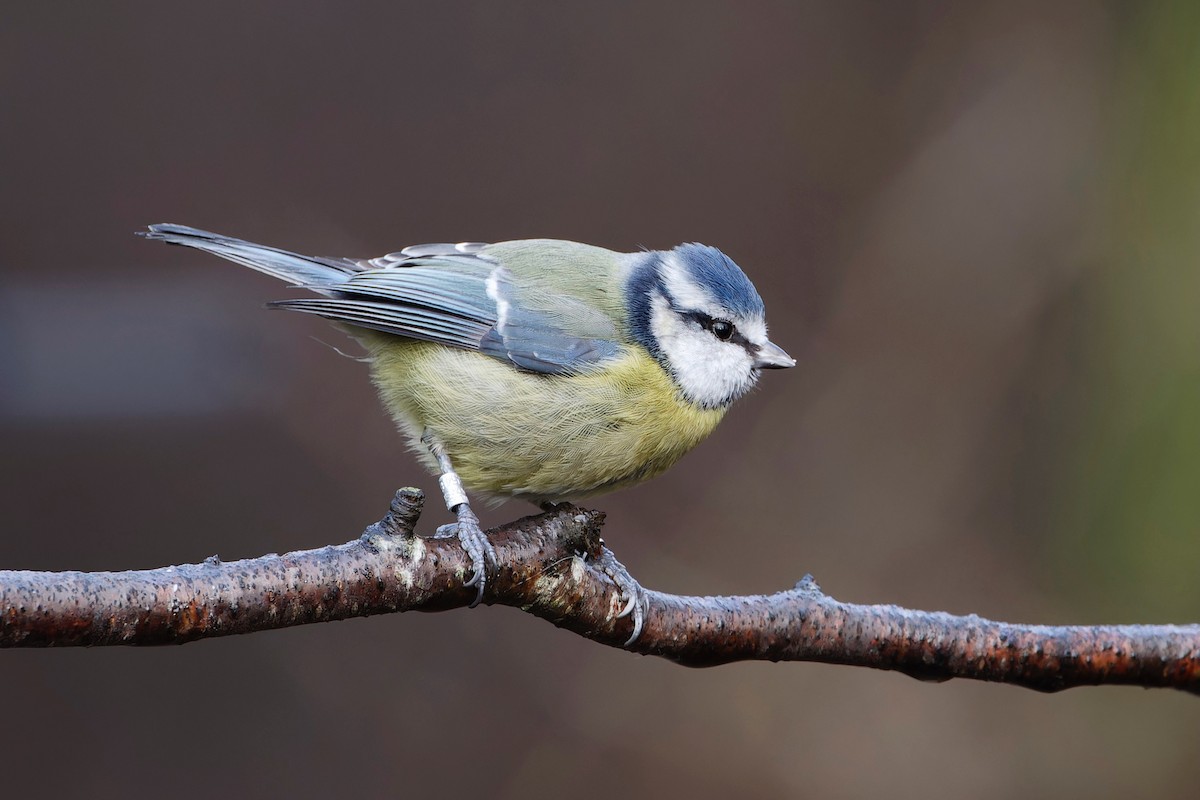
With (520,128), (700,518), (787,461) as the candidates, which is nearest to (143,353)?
(520,128)

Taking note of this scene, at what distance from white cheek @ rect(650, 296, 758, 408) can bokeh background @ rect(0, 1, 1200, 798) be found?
103cm

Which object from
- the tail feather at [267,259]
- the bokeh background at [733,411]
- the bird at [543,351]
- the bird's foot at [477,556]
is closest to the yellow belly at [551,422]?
the bird at [543,351]

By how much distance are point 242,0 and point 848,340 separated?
199cm

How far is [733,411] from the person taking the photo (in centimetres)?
332

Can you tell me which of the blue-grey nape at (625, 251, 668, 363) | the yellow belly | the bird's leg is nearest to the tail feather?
the yellow belly

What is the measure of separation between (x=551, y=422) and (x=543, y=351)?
158 millimetres

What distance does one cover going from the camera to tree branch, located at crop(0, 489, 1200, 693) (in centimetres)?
119

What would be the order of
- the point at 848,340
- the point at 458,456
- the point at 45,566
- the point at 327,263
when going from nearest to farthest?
1. the point at 458,456
2. the point at 327,263
3. the point at 45,566
4. the point at 848,340

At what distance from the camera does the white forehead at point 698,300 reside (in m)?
2.14

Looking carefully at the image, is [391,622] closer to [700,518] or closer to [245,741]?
[245,741]

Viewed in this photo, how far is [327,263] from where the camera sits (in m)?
2.23

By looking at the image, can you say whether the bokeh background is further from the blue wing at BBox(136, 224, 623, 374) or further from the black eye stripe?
the black eye stripe

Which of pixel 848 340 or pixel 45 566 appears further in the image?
pixel 848 340

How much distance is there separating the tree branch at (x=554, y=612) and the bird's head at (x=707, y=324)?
1.70 feet
